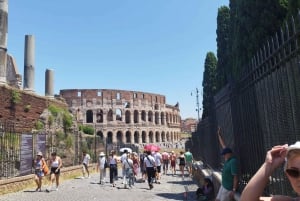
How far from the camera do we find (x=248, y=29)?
9086mm

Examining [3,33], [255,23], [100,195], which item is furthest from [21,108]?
[255,23]

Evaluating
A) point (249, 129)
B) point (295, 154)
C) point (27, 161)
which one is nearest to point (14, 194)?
point (27, 161)

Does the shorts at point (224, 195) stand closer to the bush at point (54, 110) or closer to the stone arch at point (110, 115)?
the bush at point (54, 110)

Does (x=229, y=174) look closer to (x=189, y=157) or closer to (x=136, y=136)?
(x=189, y=157)

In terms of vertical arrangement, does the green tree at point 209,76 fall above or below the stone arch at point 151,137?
above

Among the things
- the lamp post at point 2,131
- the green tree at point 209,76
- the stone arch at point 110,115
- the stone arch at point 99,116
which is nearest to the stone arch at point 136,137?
the stone arch at point 110,115

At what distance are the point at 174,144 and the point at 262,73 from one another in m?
46.8

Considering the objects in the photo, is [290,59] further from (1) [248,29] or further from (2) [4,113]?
(2) [4,113]

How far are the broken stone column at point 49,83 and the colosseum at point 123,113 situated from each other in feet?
94.3

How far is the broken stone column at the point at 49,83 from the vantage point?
62.3 feet

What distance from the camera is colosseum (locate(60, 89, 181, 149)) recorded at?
51.8 meters

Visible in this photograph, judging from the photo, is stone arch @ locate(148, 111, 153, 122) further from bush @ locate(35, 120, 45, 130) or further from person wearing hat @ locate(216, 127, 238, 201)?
person wearing hat @ locate(216, 127, 238, 201)

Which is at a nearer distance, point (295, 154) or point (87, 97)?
point (295, 154)

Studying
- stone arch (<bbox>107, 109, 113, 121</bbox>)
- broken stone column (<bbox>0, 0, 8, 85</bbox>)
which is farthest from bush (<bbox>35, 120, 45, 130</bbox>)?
stone arch (<bbox>107, 109, 113, 121</bbox>)
